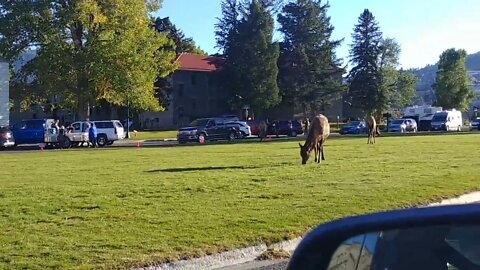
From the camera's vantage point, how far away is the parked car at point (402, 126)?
70.9 meters

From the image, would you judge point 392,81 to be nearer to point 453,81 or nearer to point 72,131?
point 453,81

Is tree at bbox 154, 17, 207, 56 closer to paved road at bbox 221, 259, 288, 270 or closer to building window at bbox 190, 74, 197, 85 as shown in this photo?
building window at bbox 190, 74, 197, 85

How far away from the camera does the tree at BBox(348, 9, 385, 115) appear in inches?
3711

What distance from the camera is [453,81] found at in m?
118

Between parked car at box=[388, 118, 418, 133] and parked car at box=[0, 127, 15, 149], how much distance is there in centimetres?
4022

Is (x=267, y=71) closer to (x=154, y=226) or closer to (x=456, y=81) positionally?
(x=456, y=81)

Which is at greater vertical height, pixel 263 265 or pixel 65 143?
pixel 65 143

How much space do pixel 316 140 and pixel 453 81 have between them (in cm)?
10018

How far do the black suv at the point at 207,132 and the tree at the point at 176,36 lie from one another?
134ft

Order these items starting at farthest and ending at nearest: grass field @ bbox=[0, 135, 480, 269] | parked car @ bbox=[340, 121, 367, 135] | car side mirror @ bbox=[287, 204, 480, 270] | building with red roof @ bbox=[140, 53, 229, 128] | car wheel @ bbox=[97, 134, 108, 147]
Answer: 1. building with red roof @ bbox=[140, 53, 229, 128]
2. parked car @ bbox=[340, 121, 367, 135]
3. car wheel @ bbox=[97, 134, 108, 147]
4. grass field @ bbox=[0, 135, 480, 269]
5. car side mirror @ bbox=[287, 204, 480, 270]

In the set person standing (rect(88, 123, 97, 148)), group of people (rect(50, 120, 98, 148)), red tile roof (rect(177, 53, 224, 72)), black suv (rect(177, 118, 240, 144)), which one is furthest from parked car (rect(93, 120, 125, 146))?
red tile roof (rect(177, 53, 224, 72))

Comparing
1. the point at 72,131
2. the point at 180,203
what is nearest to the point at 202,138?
the point at 72,131

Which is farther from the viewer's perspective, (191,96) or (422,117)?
(191,96)

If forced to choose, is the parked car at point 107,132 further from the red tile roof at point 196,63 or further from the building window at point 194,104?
the building window at point 194,104
